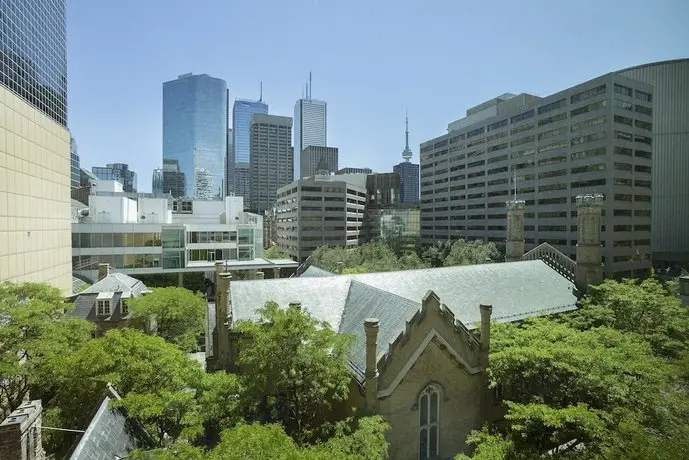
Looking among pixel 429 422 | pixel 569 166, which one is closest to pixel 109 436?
pixel 429 422

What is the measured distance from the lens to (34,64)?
183 ft

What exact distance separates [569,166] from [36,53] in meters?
106

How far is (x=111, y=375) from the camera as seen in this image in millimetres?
15883

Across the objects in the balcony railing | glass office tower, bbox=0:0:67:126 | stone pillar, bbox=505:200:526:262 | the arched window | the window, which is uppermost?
glass office tower, bbox=0:0:67:126

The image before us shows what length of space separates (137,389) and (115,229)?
53.6 m

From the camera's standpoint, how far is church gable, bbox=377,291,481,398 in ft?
58.0

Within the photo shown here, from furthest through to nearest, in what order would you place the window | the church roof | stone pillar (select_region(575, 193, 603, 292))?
the window < stone pillar (select_region(575, 193, 603, 292)) < the church roof

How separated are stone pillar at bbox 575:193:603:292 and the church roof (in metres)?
1.76

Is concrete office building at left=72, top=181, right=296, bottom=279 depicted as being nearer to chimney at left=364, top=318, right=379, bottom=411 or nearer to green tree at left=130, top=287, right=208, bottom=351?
green tree at left=130, top=287, right=208, bottom=351

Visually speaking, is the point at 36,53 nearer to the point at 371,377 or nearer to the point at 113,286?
the point at 113,286

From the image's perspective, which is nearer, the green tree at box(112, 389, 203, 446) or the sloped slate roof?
the green tree at box(112, 389, 203, 446)

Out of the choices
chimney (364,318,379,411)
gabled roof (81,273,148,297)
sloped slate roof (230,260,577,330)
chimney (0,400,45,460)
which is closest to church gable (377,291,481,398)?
chimney (364,318,379,411)

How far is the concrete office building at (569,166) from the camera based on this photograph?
256ft

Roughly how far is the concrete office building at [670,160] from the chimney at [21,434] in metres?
27.5
